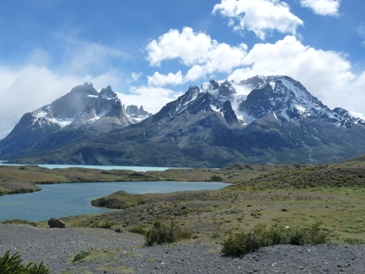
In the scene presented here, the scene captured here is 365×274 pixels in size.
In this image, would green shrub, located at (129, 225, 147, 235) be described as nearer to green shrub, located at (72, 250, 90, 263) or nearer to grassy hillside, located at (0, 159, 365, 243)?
grassy hillside, located at (0, 159, 365, 243)

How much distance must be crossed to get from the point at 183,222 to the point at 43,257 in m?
16.9

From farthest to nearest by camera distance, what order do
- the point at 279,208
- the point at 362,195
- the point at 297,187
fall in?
the point at 297,187 → the point at 362,195 → the point at 279,208

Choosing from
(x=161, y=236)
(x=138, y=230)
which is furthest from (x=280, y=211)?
(x=161, y=236)

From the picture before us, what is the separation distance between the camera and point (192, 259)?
64.7ft

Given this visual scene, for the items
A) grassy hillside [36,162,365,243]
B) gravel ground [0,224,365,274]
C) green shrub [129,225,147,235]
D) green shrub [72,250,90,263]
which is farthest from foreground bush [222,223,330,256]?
green shrub [129,225,147,235]

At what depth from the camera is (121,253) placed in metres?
23.8

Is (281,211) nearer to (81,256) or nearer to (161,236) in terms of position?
(161,236)

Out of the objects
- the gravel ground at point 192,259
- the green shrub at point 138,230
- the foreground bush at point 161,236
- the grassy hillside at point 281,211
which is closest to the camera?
the gravel ground at point 192,259

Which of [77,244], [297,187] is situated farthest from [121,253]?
[297,187]

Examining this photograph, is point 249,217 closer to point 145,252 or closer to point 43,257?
point 145,252

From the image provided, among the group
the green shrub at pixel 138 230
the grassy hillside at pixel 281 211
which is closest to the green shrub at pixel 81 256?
the grassy hillside at pixel 281 211

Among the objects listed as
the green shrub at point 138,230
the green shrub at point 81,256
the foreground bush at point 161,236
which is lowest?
the green shrub at point 138,230

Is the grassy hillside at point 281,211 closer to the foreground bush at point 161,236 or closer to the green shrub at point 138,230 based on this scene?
the green shrub at point 138,230

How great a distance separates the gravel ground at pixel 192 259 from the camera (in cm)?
1672
